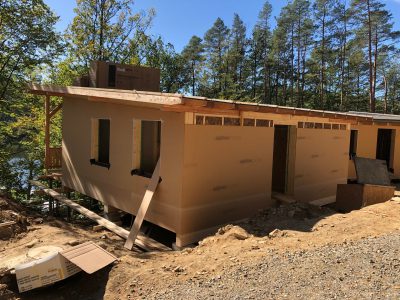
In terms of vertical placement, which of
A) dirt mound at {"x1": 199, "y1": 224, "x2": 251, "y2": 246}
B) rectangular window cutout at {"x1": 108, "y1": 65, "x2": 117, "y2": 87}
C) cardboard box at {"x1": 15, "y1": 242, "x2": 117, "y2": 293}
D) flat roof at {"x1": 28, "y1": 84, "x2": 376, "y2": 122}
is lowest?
cardboard box at {"x1": 15, "y1": 242, "x2": 117, "y2": 293}

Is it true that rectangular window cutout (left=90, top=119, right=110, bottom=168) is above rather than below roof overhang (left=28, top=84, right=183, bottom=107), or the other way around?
below

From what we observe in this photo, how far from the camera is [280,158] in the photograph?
9.24 m

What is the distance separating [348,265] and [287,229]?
2.00 metres

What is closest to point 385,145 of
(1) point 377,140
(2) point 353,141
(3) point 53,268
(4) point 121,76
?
(1) point 377,140

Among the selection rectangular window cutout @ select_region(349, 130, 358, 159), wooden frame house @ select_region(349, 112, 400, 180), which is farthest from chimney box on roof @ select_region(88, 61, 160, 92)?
rectangular window cutout @ select_region(349, 130, 358, 159)

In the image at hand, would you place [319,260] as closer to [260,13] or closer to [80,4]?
[80,4]

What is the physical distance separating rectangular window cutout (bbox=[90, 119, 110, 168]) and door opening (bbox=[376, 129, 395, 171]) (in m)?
11.6

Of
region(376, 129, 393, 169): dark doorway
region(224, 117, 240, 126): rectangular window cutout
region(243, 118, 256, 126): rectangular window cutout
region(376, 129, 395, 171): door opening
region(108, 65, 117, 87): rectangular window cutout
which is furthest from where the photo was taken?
region(376, 129, 393, 169): dark doorway

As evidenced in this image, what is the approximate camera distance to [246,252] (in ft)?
16.0

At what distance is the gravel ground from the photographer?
3488 mm

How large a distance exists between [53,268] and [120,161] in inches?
132

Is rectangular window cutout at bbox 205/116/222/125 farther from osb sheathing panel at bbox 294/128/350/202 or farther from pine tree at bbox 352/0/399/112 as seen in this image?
pine tree at bbox 352/0/399/112

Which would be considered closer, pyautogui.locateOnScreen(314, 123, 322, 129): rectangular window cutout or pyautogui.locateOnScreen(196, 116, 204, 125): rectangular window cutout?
pyautogui.locateOnScreen(196, 116, 204, 125): rectangular window cutout

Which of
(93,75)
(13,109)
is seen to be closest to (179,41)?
(13,109)
